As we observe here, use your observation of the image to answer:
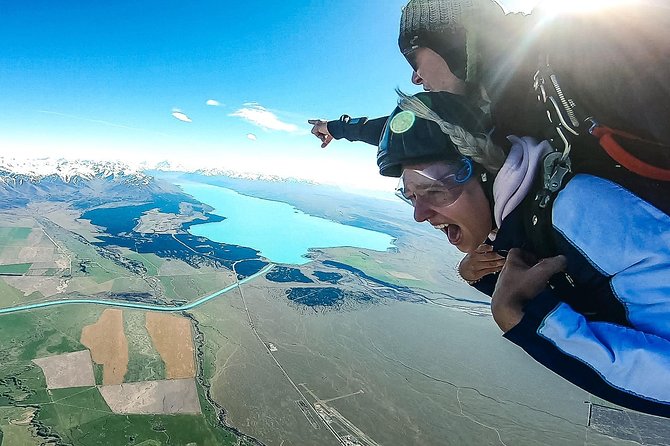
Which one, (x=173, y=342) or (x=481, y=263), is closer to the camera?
(x=481, y=263)

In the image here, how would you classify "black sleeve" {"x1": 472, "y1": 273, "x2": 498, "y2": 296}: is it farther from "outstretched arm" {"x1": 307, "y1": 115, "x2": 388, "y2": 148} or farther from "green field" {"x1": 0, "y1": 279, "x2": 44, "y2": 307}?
"green field" {"x1": 0, "y1": 279, "x2": 44, "y2": 307}

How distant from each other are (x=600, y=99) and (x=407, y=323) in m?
33.5

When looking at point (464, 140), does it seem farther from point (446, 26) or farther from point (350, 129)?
point (350, 129)

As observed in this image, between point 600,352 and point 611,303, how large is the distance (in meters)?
0.11

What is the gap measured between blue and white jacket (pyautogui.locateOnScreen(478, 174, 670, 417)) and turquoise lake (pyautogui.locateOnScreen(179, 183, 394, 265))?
144 feet

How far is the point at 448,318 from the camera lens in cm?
3441

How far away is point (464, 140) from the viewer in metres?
0.91

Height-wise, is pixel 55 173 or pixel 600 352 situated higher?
pixel 600 352

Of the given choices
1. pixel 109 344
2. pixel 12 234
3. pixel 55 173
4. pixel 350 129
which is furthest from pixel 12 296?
pixel 55 173

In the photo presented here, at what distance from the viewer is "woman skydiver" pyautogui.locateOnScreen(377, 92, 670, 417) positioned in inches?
23.7

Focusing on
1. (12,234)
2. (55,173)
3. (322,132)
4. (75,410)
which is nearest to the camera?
(322,132)

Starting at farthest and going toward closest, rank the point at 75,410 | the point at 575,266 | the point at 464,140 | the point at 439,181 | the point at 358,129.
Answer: the point at 75,410 → the point at 358,129 → the point at 439,181 → the point at 464,140 → the point at 575,266

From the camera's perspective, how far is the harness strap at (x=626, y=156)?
571mm

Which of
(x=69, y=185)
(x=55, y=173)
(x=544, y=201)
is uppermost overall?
(x=544, y=201)
